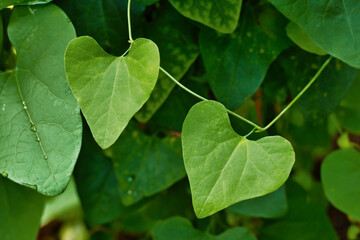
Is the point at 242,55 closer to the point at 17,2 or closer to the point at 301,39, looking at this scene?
the point at 301,39

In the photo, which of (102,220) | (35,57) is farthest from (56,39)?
(102,220)

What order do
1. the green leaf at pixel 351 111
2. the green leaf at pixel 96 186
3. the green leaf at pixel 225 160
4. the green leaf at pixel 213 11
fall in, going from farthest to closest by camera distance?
the green leaf at pixel 351 111 < the green leaf at pixel 96 186 < the green leaf at pixel 213 11 < the green leaf at pixel 225 160

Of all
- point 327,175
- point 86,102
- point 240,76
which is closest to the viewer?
point 86,102

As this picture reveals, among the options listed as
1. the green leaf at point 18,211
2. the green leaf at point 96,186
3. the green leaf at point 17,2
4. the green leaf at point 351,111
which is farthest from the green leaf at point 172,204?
the green leaf at point 17,2

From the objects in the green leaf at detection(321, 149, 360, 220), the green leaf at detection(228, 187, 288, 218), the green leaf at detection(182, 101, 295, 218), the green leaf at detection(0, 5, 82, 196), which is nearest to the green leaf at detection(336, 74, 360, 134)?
the green leaf at detection(321, 149, 360, 220)

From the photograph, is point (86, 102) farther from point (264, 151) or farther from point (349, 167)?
point (349, 167)

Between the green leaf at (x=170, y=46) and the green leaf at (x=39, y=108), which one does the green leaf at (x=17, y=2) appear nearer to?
the green leaf at (x=39, y=108)

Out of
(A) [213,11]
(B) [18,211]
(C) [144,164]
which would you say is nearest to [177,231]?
(C) [144,164]
